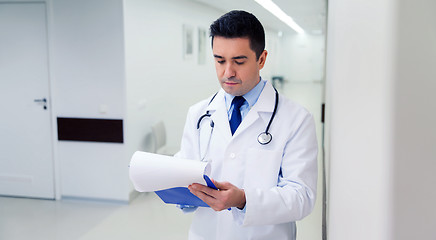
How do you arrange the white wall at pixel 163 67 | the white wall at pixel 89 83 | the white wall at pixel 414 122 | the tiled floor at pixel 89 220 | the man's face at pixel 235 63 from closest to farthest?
the white wall at pixel 414 122 < the man's face at pixel 235 63 < the tiled floor at pixel 89 220 < the white wall at pixel 89 83 < the white wall at pixel 163 67

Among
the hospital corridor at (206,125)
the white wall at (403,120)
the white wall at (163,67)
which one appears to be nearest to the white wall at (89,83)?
the hospital corridor at (206,125)

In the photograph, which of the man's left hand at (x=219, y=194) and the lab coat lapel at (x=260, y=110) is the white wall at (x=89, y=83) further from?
the man's left hand at (x=219, y=194)

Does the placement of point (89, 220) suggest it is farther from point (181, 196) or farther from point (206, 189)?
point (206, 189)

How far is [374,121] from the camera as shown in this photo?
22.5 inches

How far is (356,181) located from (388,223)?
0.23 m

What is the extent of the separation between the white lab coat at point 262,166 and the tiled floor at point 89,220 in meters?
2.14

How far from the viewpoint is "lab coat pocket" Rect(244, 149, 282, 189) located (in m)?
1.20

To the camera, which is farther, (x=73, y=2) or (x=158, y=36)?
(x=158, y=36)

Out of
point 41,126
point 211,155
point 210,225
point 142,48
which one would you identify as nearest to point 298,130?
point 211,155

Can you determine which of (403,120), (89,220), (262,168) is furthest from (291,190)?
(89,220)

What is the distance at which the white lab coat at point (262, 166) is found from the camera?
1.13 m

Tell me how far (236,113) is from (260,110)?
0.32 feet

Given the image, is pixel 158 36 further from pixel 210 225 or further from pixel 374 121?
pixel 374 121

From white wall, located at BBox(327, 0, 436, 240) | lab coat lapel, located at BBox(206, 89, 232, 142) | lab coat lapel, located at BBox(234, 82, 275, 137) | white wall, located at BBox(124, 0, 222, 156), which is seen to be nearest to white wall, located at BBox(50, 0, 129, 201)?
white wall, located at BBox(124, 0, 222, 156)
